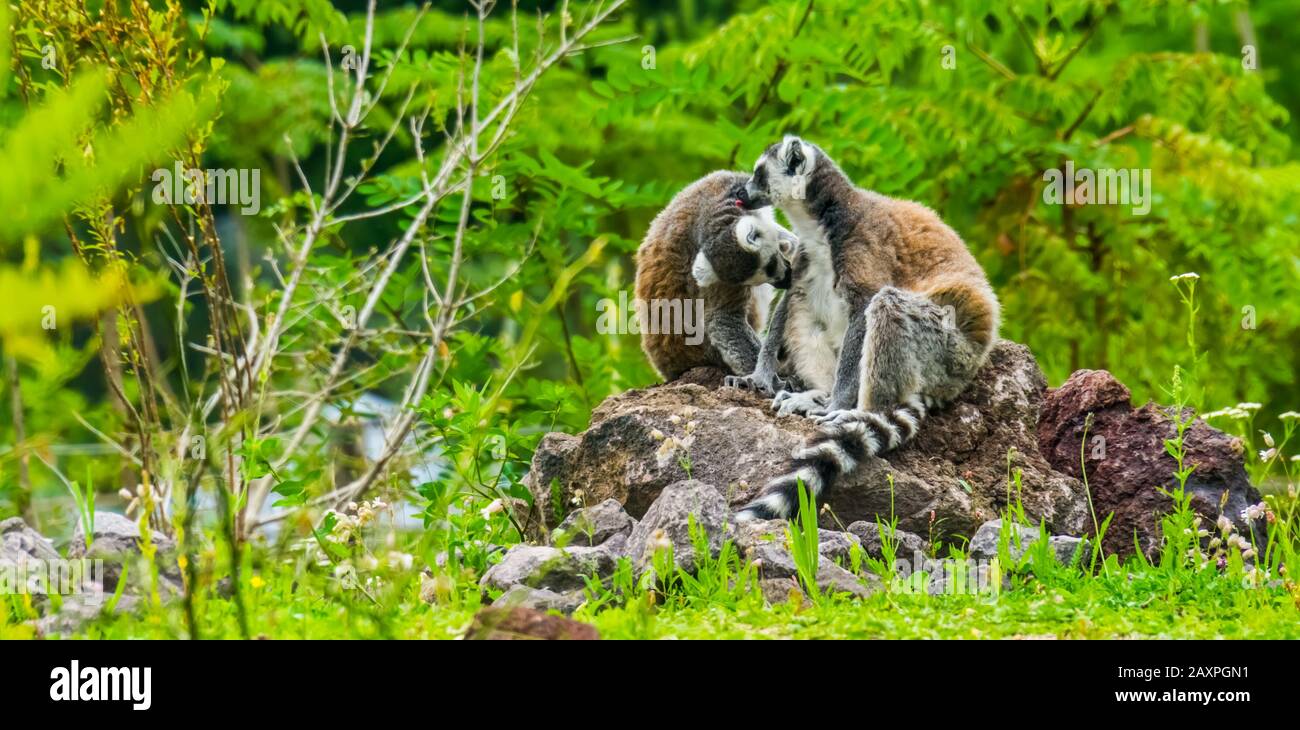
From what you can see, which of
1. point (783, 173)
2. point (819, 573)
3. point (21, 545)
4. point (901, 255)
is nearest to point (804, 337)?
point (901, 255)

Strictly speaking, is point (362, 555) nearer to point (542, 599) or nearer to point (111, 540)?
point (542, 599)

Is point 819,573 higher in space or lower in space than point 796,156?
lower

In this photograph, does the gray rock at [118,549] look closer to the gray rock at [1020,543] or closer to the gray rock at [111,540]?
the gray rock at [111,540]

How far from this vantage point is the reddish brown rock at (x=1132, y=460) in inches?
200

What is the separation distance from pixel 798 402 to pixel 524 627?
2517 mm

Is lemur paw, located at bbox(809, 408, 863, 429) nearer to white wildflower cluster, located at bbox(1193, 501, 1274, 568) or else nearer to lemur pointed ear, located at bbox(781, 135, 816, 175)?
lemur pointed ear, located at bbox(781, 135, 816, 175)

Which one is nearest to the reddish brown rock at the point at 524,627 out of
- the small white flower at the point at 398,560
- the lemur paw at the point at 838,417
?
the small white flower at the point at 398,560

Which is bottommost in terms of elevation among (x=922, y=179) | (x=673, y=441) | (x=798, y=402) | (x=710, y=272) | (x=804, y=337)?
(x=673, y=441)

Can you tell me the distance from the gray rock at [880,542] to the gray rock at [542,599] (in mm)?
1075

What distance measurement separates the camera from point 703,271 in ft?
19.9

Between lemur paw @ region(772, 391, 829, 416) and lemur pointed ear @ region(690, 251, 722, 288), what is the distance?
0.71 m
